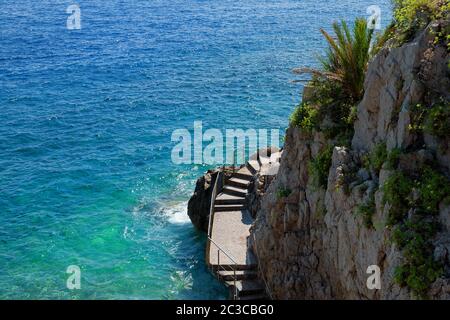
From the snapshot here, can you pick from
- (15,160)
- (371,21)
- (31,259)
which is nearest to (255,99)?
(15,160)

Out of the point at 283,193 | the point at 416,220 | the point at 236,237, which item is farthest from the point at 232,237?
the point at 416,220

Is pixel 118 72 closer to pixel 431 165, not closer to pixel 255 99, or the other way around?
pixel 255 99

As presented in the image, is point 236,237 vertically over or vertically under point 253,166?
under

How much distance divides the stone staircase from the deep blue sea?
5.11ft

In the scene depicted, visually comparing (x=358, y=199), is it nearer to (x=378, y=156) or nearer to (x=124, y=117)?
(x=378, y=156)

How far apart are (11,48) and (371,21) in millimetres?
54073

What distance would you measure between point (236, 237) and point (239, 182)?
4.94 metres

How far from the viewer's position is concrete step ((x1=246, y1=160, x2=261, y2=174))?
33.2 m

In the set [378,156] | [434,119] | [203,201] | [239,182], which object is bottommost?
[203,201]

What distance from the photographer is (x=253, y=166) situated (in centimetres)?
3356

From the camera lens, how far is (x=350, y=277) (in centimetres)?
1845

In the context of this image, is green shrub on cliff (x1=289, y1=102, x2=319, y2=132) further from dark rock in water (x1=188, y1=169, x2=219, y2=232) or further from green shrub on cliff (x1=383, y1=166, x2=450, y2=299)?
dark rock in water (x1=188, y1=169, x2=219, y2=232)

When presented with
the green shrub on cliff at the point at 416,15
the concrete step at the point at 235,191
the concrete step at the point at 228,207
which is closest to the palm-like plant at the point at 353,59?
the green shrub on cliff at the point at 416,15
